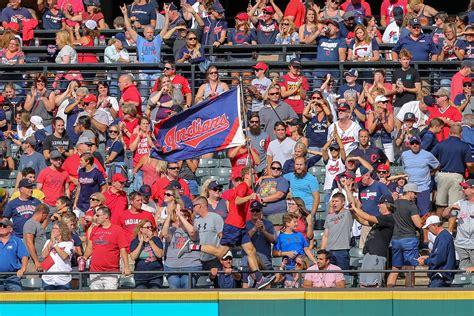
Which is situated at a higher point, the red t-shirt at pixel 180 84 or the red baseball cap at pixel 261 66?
the red baseball cap at pixel 261 66

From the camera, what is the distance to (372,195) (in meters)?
21.3

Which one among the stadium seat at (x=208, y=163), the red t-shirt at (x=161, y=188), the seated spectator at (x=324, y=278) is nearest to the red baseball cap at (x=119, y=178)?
the red t-shirt at (x=161, y=188)

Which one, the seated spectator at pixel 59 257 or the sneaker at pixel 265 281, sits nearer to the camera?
the sneaker at pixel 265 281

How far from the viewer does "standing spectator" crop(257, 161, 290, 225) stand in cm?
2141

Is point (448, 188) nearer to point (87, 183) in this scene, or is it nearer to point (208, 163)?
point (208, 163)

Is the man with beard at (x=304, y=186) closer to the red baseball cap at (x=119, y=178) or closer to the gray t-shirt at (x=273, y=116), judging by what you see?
the gray t-shirt at (x=273, y=116)

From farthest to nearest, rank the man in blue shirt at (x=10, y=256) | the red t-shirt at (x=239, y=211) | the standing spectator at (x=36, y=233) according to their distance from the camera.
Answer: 1. the standing spectator at (x=36, y=233)
2. the man in blue shirt at (x=10, y=256)
3. the red t-shirt at (x=239, y=211)

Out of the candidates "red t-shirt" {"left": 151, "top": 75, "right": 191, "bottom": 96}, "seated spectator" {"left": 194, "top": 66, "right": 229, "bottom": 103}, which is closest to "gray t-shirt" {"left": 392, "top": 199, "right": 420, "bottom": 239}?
"seated spectator" {"left": 194, "top": 66, "right": 229, "bottom": 103}

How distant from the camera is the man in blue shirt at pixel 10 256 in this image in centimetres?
2038

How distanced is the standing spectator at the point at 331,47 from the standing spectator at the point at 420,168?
370 centimetres

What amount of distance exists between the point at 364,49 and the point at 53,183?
19.8 ft

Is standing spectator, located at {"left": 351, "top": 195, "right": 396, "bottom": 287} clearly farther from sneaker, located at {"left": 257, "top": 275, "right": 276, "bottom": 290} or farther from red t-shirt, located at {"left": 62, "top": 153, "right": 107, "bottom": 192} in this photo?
red t-shirt, located at {"left": 62, "top": 153, "right": 107, "bottom": 192}

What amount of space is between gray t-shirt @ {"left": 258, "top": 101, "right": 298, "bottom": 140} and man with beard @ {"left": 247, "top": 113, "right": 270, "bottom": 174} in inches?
24.7

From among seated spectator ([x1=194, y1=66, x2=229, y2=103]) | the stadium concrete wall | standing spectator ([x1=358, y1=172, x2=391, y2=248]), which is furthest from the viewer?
seated spectator ([x1=194, y1=66, x2=229, y2=103])
